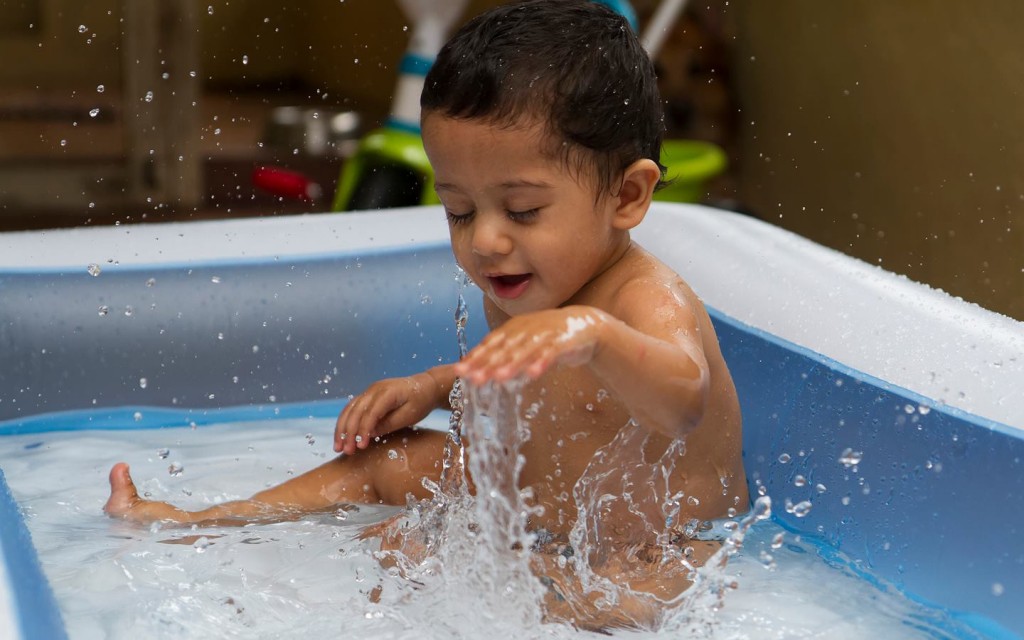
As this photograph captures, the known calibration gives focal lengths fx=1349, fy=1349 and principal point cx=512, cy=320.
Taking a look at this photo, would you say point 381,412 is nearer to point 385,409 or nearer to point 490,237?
point 385,409

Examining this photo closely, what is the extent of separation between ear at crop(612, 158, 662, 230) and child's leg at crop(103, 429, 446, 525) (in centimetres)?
33

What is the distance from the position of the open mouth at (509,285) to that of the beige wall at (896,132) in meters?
1.55

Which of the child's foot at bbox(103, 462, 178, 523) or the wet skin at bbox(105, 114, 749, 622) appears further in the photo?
the child's foot at bbox(103, 462, 178, 523)

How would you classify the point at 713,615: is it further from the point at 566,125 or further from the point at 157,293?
the point at 157,293

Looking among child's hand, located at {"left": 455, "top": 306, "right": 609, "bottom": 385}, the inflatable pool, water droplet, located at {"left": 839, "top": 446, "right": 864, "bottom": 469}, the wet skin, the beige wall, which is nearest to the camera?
child's hand, located at {"left": 455, "top": 306, "right": 609, "bottom": 385}

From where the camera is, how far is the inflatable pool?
1.34m

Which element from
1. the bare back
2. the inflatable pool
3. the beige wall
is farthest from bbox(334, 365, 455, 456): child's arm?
the beige wall

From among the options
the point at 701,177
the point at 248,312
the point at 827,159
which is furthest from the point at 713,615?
the point at 827,159

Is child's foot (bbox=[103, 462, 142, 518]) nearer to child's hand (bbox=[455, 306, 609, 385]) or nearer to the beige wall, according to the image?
child's hand (bbox=[455, 306, 609, 385])

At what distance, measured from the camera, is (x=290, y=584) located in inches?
49.6

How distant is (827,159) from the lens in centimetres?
320

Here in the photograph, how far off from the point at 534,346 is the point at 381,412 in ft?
1.72

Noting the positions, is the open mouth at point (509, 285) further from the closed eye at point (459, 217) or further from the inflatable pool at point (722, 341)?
the inflatable pool at point (722, 341)

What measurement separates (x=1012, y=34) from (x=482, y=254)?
1.79 metres
